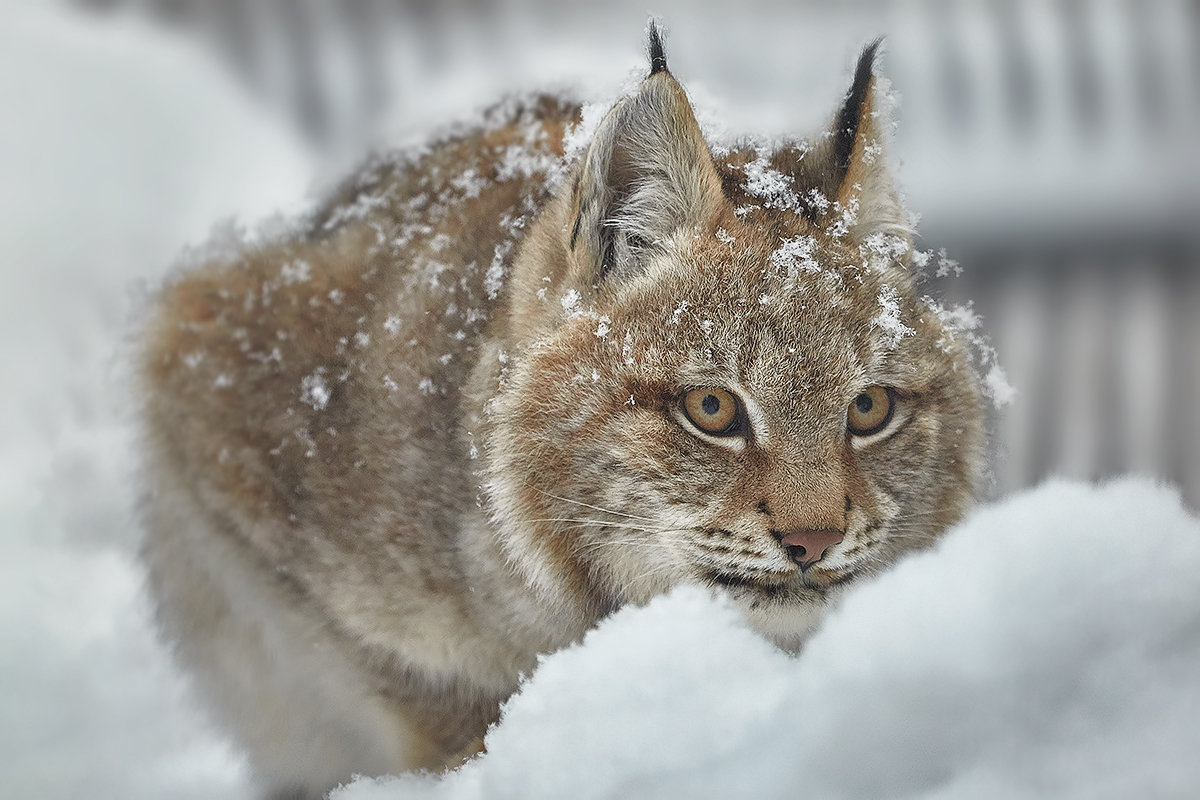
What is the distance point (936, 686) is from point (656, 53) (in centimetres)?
57

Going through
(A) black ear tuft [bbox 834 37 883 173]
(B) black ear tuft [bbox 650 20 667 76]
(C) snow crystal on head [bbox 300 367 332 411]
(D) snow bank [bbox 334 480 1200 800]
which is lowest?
(D) snow bank [bbox 334 480 1200 800]

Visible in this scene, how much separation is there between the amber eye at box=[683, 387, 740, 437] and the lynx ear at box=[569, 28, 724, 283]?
0.15m

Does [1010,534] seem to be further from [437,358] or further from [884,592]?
[437,358]

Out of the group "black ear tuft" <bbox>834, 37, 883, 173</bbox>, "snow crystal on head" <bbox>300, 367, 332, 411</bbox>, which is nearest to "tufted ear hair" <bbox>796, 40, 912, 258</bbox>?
"black ear tuft" <bbox>834, 37, 883, 173</bbox>

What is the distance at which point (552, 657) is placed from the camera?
88cm

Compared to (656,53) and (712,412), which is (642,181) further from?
(712,412)

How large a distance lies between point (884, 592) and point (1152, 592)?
207mm

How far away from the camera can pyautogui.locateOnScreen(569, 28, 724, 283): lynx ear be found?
0.87 meters

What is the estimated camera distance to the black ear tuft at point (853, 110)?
2.98 ft

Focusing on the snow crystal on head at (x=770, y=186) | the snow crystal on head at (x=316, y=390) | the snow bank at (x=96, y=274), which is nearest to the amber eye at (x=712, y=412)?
the snow crystal on head at (x=770, y=186)

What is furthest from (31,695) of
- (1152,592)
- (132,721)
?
(1152,592)

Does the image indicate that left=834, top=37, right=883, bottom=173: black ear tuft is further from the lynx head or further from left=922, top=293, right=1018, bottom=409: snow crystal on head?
left=922, top=293, right=1018, bottom=409: snow crystal on head

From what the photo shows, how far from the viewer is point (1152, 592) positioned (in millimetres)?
765

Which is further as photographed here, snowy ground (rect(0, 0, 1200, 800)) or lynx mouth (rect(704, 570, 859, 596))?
lynx mouth (rect(704, 570, 859, 596))
